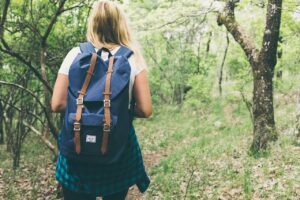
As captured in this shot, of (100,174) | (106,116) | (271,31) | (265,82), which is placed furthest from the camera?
(265,82)

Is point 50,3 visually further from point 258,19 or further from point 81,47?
point 258,19

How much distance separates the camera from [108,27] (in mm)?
2982

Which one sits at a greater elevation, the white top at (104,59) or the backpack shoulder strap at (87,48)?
the backpack shoulder strap at (87,48)

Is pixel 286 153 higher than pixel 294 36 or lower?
lower

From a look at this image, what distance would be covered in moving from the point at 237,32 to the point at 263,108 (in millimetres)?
1861

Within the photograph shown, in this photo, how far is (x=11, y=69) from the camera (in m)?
10.4

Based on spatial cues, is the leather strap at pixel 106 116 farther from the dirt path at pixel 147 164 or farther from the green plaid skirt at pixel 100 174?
the dirt path at pixel 147 164

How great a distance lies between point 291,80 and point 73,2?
1024 centimetres

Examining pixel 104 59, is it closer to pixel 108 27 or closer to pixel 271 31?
pixel 108 27

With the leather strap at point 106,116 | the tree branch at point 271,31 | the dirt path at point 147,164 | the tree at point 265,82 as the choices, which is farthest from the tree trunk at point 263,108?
the leather strap at point 106,116

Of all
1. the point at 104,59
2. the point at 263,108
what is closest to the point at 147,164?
the point at 263,108

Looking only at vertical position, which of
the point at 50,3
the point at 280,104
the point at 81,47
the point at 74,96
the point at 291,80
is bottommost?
the point at 280,104

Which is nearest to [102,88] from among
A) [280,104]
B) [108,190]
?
[108,190]

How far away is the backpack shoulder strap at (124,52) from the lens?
9.56 feet
